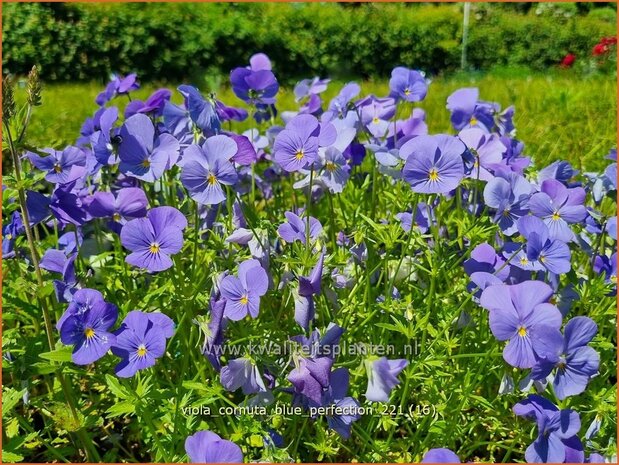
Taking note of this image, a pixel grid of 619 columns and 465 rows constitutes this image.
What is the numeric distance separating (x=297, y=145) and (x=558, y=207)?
69 cm

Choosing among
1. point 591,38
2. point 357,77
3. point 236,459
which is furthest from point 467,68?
point 236,459

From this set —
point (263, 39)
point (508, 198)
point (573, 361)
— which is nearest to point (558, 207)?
point (508, 198)

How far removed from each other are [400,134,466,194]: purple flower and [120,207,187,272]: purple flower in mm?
523

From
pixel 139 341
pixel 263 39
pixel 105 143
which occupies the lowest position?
pixel 263 39

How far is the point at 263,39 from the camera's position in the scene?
444 inches

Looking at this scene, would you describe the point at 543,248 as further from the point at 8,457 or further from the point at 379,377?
the point at 8,457

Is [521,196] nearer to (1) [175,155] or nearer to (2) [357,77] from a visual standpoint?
(1) [175,155]

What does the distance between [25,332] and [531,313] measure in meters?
1.63

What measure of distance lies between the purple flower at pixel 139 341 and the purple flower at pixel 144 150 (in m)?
0.36

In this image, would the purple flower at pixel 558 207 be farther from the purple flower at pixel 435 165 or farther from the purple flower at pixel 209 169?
the purple flower at pixel 209 169

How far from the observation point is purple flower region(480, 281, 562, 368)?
125 cm

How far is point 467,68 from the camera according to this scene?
1257 cm

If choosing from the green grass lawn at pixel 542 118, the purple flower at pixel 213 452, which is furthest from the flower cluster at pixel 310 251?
the green grass lawn at pixel 542 118

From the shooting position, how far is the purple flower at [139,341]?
140cm
